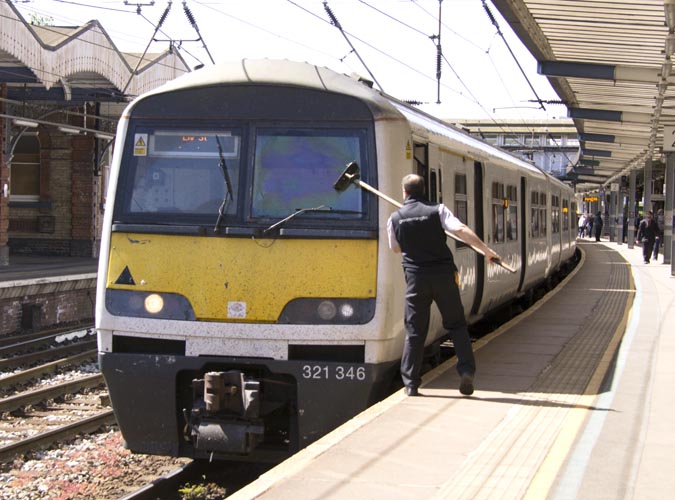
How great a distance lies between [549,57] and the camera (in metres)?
17.0

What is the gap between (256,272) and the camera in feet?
23.3

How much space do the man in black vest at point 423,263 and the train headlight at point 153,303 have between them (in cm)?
163

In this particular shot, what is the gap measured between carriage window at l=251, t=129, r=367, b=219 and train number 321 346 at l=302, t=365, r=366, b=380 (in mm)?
1043

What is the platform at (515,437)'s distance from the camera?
5.29m

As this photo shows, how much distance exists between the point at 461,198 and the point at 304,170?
3293mm

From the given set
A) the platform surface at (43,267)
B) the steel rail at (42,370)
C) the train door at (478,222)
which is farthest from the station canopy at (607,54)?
the platform surface at (43,267)

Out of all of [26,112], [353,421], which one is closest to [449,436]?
[353,421]

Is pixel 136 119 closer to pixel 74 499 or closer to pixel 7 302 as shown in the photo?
pixel 74 499

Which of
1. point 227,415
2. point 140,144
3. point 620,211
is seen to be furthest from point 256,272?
point 620,211

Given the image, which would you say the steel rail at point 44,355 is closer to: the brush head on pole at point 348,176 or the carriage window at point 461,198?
the carriage window at point 461,198

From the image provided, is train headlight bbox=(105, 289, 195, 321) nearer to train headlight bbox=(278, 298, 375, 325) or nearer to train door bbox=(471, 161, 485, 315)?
train headlight bbox=(278, 298, 375, 325)

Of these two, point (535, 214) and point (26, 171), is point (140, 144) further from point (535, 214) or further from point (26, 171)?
point (26, 171)

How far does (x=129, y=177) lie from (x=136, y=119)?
1.41ft

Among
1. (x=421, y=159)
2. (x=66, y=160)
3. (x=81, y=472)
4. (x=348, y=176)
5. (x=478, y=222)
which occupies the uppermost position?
(x=66, y=160)
